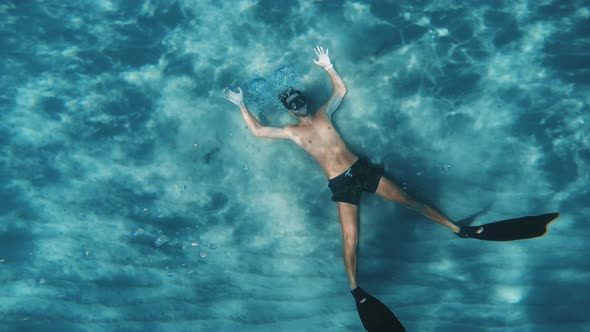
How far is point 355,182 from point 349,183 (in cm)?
11

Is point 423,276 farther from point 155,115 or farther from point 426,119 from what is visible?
point 155,115

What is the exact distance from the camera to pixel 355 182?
5.81 metres

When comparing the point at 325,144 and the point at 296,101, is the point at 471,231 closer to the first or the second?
the point at 325,144

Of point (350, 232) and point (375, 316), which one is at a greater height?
point (350, 232)

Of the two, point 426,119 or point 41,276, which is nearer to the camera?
point 426,119

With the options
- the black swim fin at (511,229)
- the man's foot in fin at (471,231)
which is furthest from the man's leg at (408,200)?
the black swim fin at (511,229)

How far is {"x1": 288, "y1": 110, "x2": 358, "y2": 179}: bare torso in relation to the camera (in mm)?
5883

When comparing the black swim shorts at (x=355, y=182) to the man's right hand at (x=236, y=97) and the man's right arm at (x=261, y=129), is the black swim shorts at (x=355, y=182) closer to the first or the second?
the man's right arm at (x=261, y=129)

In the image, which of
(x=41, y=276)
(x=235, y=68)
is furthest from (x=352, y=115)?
(x=41, y=276)

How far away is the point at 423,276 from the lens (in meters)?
7.23

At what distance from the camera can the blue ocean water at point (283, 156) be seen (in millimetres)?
6051

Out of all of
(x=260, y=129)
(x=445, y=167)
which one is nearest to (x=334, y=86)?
(x=260, y=129)

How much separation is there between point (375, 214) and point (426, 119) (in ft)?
7.15

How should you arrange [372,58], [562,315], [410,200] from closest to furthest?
[410,200] < [372,58] < [562,315]
